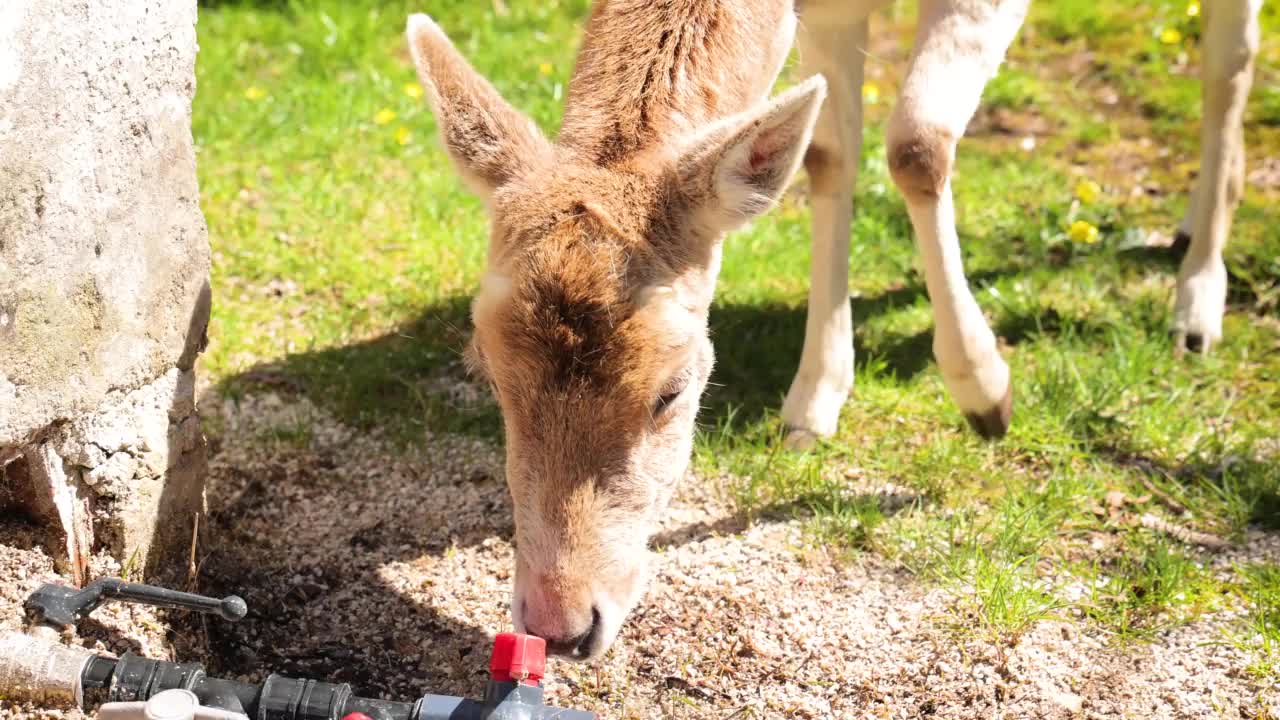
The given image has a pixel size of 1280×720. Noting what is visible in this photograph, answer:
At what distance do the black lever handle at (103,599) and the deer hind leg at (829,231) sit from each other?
2520mm

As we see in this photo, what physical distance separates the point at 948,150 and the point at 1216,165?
2301 millimetres

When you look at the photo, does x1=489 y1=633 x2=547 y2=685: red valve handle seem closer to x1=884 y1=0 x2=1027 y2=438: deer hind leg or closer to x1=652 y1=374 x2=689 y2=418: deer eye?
x1=652 y1=374 x2=689 y2=418: deer eye

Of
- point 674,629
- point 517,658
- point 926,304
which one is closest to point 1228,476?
point 926,304

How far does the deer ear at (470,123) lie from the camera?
3.77 metres

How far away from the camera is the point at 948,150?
466cm

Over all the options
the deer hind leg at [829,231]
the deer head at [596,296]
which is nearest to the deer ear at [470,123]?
the deer head at [596,296]

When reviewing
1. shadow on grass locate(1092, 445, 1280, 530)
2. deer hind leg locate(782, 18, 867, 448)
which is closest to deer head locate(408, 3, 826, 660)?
deer hind leg locate(782, 18, 867, 448)

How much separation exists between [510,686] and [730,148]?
1498 mm

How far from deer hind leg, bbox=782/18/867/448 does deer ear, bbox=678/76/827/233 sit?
1745 mm

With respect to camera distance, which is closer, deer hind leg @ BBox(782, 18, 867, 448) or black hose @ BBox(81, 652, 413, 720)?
black hose @ BBox(81, 652, 413, 720)

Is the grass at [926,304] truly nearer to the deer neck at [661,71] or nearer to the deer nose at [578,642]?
the deer neck at [661,71]

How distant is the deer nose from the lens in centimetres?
328

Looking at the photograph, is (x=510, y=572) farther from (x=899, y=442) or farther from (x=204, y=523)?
(x=899, y=442)

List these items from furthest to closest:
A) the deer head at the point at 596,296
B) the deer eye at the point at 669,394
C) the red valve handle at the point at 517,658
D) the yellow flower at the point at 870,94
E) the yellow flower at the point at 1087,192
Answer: the yellow flower at the point at 870,94
the yellow flower at the point at 1087,192
the deer eye at the point at 669,394
the deer head at the point at 596,296
the red valve handle at the point at 517,658
